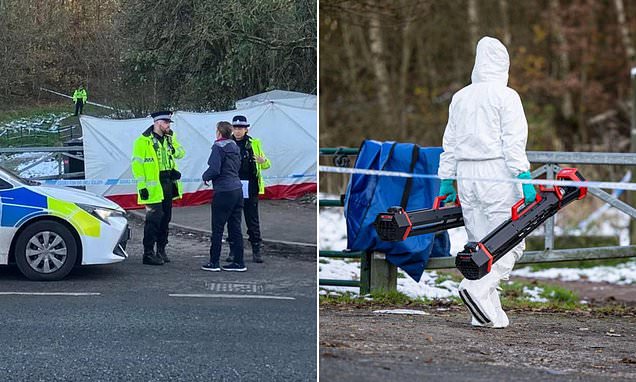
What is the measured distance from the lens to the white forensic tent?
390 cm

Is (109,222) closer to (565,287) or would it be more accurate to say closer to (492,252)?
(492,252)

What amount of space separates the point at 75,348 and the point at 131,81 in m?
0.95

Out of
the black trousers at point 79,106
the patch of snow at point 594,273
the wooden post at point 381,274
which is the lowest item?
the patch of snow at point 594,273

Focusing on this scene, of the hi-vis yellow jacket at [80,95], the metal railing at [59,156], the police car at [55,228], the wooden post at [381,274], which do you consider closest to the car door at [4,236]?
the police car at [55,228]

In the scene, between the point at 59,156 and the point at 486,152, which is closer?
the point at 59,156

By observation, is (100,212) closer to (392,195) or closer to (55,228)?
(55,228)

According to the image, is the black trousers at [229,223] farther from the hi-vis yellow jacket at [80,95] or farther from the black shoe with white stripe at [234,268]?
the hi-vis yellow jacket at [80,95]

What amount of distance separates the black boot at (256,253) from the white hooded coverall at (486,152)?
148cm

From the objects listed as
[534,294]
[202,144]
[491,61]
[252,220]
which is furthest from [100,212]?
[534,294]

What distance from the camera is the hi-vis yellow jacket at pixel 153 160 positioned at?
12.8ft

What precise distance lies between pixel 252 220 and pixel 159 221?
329 mm

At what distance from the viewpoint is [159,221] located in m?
3.97

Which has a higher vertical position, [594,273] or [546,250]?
[546,250]

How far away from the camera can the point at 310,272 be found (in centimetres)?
393
